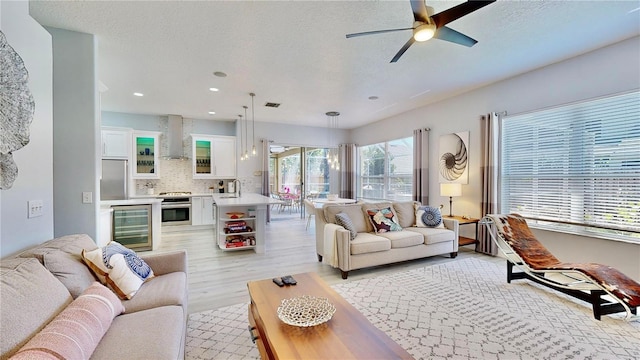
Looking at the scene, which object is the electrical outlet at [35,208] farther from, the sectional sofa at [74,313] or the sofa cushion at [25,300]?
the sofa cushion at [25,300]

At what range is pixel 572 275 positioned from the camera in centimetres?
267

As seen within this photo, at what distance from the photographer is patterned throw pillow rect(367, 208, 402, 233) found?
13.2ft

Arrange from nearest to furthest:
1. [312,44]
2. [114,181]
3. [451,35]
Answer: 1. [451,35]
2. [312,44]
3. [114,181]

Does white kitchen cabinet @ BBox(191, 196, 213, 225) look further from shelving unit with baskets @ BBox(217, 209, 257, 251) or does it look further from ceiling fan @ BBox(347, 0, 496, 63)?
ceiling fan @ BBox(347, 0, 496, 63)

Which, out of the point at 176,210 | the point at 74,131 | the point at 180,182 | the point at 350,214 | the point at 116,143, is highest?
the point at 116,143

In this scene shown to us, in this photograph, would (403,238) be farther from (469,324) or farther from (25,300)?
(25,300)

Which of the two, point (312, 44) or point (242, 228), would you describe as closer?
point (312, 44)

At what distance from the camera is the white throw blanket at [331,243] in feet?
11.6

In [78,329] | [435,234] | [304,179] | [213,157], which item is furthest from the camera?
[304,179]

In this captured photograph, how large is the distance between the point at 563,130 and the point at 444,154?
1871 mm

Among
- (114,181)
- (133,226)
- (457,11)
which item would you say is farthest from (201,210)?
(457,11)

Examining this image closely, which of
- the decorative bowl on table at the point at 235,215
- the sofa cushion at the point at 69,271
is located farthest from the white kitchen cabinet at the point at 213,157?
the sofa cushion at the point at 69,271

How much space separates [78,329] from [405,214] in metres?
4.15

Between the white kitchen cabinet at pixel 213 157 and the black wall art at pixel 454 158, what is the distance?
17.2ft
